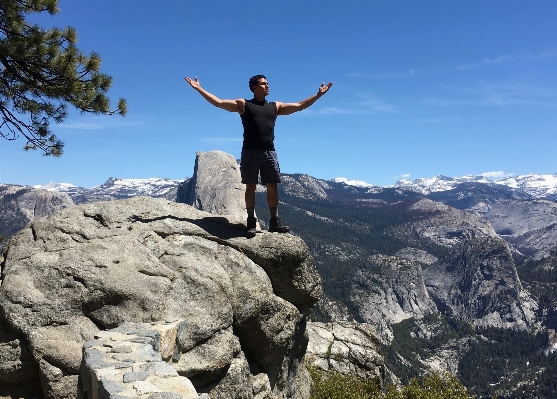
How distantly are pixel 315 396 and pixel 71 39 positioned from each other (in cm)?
1779

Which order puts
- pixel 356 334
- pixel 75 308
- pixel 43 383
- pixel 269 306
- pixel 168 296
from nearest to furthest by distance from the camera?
pixel 43 383, pixel 75 308, pixel 168 296, pixel 269 306, pixel 356 334

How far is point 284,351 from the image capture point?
14641 millimetres

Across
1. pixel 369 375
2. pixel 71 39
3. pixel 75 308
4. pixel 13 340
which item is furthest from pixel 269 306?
pixel 369 375

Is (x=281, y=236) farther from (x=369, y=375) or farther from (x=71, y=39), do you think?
(x=369, y=375)

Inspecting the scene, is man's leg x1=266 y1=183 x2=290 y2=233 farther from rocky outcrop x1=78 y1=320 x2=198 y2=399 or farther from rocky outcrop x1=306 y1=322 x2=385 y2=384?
rocky outcrop x1=306 y1=322 x2=385 y2=384

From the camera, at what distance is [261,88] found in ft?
44.5

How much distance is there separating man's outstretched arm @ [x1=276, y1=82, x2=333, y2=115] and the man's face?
2.33 ft

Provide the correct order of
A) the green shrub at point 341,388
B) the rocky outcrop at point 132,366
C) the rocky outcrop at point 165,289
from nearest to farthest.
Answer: the rocky outcrop at point 132,366
the rocky outcrop at point 165,289
the green shrub at point 341,388

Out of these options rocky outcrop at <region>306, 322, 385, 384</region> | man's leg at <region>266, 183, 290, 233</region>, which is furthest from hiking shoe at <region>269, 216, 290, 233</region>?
rocky outcrop at <region>306, 322, 385, 384</region>

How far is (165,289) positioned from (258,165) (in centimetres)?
487

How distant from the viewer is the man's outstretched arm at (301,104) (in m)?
14.1

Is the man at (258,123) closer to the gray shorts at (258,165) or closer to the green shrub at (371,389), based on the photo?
the gray shorts at (258,165)

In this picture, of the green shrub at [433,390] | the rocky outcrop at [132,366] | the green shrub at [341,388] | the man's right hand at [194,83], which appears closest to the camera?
the rocky outcrop at [132,366]

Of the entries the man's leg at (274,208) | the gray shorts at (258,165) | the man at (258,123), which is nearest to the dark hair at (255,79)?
the man at (258,123)
